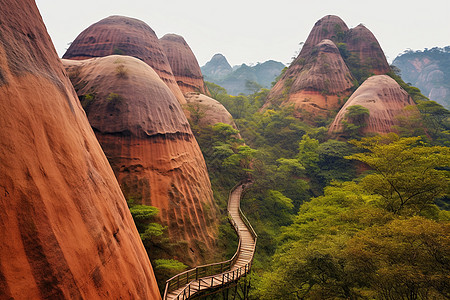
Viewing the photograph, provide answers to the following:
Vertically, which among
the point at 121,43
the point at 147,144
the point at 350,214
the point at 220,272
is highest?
the point at 121,43

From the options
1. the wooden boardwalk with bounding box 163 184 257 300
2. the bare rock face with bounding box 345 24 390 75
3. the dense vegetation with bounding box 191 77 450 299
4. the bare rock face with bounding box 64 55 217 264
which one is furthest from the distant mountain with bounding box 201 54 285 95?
the wooden boardwalk with bounding box 163 184 257 300

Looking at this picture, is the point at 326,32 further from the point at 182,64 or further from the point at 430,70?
the point at 430,70

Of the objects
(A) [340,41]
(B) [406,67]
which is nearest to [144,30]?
(A) [340,41]

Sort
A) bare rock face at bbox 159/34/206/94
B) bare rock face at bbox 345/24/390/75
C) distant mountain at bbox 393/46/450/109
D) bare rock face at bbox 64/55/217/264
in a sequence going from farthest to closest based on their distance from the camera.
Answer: distant mountain at bbox 393/46/450/109, bare rock face at bbox 345/24/390/75, bare rock face at bbox 159/34/206/94, bare rock face at bbox 64/55/217/264

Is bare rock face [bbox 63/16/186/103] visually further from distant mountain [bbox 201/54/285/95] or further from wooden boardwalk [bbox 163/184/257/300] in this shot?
distant mountain [bbox 201/54/285/95]

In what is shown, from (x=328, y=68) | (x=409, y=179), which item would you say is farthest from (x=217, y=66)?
(x=409, y=179)

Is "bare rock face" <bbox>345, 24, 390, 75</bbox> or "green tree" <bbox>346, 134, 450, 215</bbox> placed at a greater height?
"bare rock face" <bbox>345, 24, 390, 75</bbox>

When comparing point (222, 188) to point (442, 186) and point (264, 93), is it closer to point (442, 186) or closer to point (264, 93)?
point (442, 186)

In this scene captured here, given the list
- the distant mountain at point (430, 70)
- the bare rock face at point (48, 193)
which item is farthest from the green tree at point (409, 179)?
the distant mountain at point (430, 70)

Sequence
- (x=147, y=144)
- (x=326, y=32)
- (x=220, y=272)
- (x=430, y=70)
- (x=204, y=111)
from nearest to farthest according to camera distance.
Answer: (x=220, y=272) < (x=147, y=144) < (x=204, y=111) < (x=326, y=32) < (x=430, y=70)
